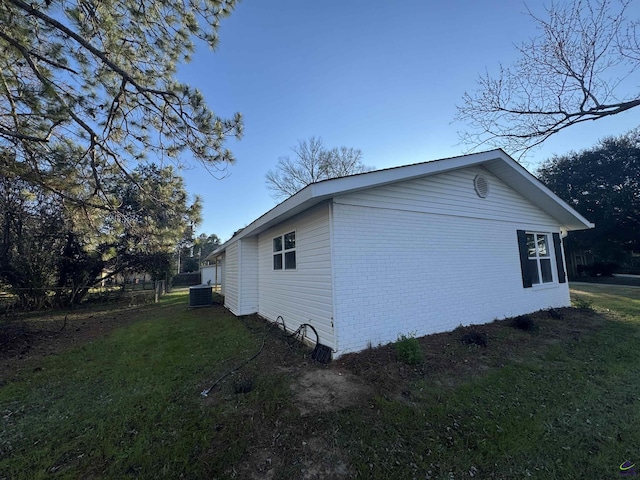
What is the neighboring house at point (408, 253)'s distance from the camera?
4719 millimetres

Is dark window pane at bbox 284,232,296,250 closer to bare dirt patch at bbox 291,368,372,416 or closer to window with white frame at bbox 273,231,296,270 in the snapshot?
window with white frame at bbox 273,231,296,270

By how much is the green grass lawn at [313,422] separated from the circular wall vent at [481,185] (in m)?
3.76

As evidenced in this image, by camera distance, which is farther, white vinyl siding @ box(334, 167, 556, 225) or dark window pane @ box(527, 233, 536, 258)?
dark window pane @ box(527, 233, 536, 258)

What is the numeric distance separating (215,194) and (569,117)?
7.74m

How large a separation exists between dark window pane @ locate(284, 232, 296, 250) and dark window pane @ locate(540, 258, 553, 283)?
7.58 metres

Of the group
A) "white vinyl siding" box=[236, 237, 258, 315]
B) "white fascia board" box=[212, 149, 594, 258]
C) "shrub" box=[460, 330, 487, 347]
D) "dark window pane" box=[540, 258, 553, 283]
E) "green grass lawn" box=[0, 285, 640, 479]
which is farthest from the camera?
"white vinyl siding" box=[236, 237, 258, 315]

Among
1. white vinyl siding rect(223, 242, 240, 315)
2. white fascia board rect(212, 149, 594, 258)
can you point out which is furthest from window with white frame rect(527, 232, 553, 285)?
white vinyl siding rect(223, 242, 240, 315)

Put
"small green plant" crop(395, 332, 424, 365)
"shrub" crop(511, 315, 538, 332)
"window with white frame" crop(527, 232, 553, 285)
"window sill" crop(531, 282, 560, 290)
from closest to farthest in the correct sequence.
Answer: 1. "small green plant" crop(395, 332, 424, 365)
2. "shrub" crop(511, 315, 538, 332)
3. "window sill" crop(531, 282, 560, 290)
4. "window with white frame" crop(527, 232, 553, 285)

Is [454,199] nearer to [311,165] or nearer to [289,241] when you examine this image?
[289,241]

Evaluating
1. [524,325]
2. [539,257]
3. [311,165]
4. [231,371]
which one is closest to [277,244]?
[231,371]

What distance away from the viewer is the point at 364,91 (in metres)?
7.48

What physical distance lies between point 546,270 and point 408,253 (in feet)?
19.3

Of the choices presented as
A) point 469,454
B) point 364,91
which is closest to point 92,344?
point 469,454

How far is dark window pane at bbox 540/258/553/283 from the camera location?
8.20m
